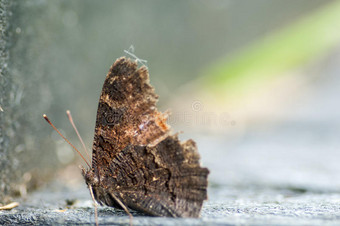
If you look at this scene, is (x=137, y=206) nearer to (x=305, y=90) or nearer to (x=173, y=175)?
(x=173, y=175)

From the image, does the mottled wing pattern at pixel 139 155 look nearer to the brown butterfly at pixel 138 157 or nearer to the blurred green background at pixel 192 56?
the brown butterfly at pixel 138 157

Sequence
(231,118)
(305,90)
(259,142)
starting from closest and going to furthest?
(259,142) < (231,118) < (305,90)

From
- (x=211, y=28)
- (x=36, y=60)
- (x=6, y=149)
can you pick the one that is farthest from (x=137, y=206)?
(x=211, y=28)

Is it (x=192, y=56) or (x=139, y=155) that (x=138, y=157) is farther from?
(x=192, y=56)

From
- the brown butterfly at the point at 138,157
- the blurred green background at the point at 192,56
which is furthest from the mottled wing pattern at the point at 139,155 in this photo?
the blurred green background at the point at 192,56

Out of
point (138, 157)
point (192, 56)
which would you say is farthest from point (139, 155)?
point (192, 56)

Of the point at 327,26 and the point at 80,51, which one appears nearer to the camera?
the point at 80,51
